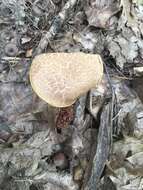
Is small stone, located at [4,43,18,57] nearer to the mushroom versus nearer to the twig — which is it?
the twig

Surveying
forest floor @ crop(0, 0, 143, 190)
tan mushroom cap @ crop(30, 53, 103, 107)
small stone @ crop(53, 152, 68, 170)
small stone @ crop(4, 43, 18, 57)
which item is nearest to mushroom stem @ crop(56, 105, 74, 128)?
forest floor @ crop(0, 0, 143, 190)

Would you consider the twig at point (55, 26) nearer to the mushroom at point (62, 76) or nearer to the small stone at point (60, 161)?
the mushroom at point (62, 76)

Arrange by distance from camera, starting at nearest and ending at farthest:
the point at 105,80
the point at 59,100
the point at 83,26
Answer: the point at 59,100 → the point at 105,80 → the point at 83,26

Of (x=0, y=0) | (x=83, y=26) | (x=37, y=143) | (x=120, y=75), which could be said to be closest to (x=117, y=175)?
(x=37, y=143)

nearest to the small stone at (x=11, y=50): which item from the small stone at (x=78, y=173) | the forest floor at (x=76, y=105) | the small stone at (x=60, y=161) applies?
the forest floor at (x=76, y=105)

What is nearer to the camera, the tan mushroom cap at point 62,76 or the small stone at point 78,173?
the tan mushroom cap at point 62,76

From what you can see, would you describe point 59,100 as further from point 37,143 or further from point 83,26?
point 83,26
